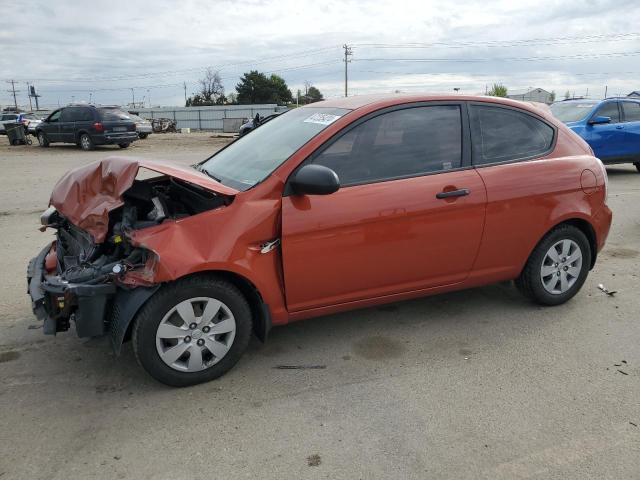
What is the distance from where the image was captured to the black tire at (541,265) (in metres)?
4.27

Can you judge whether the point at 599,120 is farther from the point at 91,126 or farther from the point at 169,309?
the point at 91,126

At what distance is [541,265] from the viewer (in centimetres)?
431

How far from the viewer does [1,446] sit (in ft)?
9.05

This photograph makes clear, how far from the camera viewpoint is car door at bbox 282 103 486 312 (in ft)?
11.2

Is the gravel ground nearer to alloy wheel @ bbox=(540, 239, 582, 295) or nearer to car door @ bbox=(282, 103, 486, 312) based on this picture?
alloy wheel @ bbox=(540, 239, 582, 295)

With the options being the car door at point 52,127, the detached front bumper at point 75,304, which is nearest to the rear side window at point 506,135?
the detached front bumper at point 75,304

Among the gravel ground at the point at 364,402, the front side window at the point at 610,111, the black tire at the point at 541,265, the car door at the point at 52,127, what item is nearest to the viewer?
the gravel ground at the point at 364,402

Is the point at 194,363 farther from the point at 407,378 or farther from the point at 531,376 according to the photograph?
the point at 531,376

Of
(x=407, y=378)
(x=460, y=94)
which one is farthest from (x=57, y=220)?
(x=460, y=94)

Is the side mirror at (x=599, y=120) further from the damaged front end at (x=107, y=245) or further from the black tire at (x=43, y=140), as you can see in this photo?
the black tire at (x=43, y=140)

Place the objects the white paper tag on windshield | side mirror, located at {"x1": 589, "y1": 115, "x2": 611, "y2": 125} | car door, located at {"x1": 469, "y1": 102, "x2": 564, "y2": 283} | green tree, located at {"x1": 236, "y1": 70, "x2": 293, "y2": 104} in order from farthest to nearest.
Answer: green tree, located at {"x1": 236, "y1": 70, "x2": 293, "y2": 104}, side mirror, located at {"x1": 589, "y1": 115, "x2": 611, "y2": 125}, car door, located at {"x1": 469, "y1": 102, "x2": 564, "y2": 283}, the white paper tag on windshield

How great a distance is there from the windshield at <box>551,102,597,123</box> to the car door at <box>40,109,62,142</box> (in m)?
17.7

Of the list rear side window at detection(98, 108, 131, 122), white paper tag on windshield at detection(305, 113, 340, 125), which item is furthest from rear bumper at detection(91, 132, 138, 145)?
white paper tag on windshield at detection(305, 113, 340, 125)

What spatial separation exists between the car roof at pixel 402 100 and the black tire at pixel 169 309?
1.55 meters
